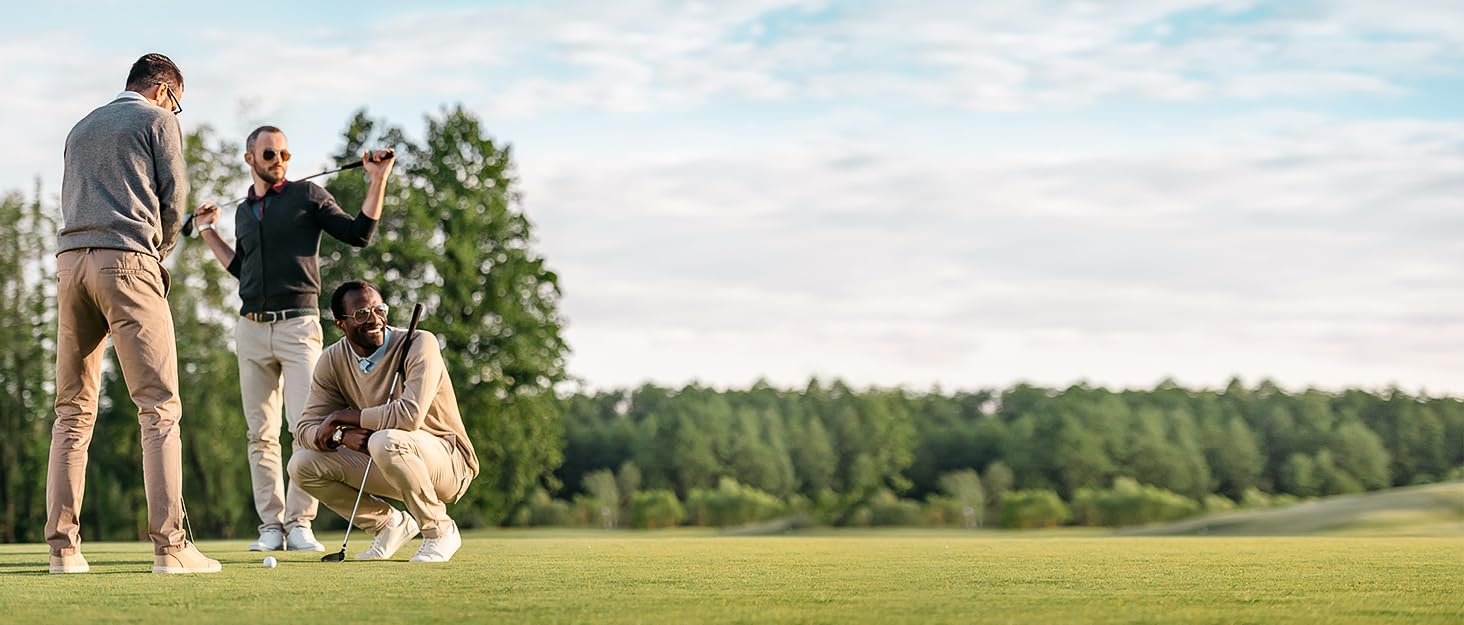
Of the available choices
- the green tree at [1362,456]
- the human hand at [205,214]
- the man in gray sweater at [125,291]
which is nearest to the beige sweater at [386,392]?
the man in gray sweater at [125,291]

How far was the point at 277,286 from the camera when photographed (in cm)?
889

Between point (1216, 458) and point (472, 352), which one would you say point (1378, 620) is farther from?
point (1216, 458)

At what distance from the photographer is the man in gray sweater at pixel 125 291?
6.59 metres

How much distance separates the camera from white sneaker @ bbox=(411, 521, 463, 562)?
7.34 m

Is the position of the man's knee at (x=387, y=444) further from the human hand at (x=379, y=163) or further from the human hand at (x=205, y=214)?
the human hand at (x=205, y=214)

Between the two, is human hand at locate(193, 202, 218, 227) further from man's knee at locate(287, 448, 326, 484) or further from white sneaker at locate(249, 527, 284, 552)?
man's knee at locate(287, 448, 326, 484)

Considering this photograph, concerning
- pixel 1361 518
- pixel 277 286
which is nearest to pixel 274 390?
pixel 277 286

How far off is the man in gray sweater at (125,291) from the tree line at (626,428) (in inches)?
933

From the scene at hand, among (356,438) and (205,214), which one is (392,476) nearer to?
(356,438)

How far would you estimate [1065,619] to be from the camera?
471cm

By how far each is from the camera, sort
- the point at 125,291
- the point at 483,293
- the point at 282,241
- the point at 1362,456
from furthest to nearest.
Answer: the point at 1362,456, the point at 483,293, the point at 282,241, the point at 125,291

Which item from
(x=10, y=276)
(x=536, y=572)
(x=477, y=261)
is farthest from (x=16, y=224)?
(x=536, y=572)

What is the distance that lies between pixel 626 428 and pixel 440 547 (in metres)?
54.2

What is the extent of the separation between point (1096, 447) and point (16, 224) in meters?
45.6
